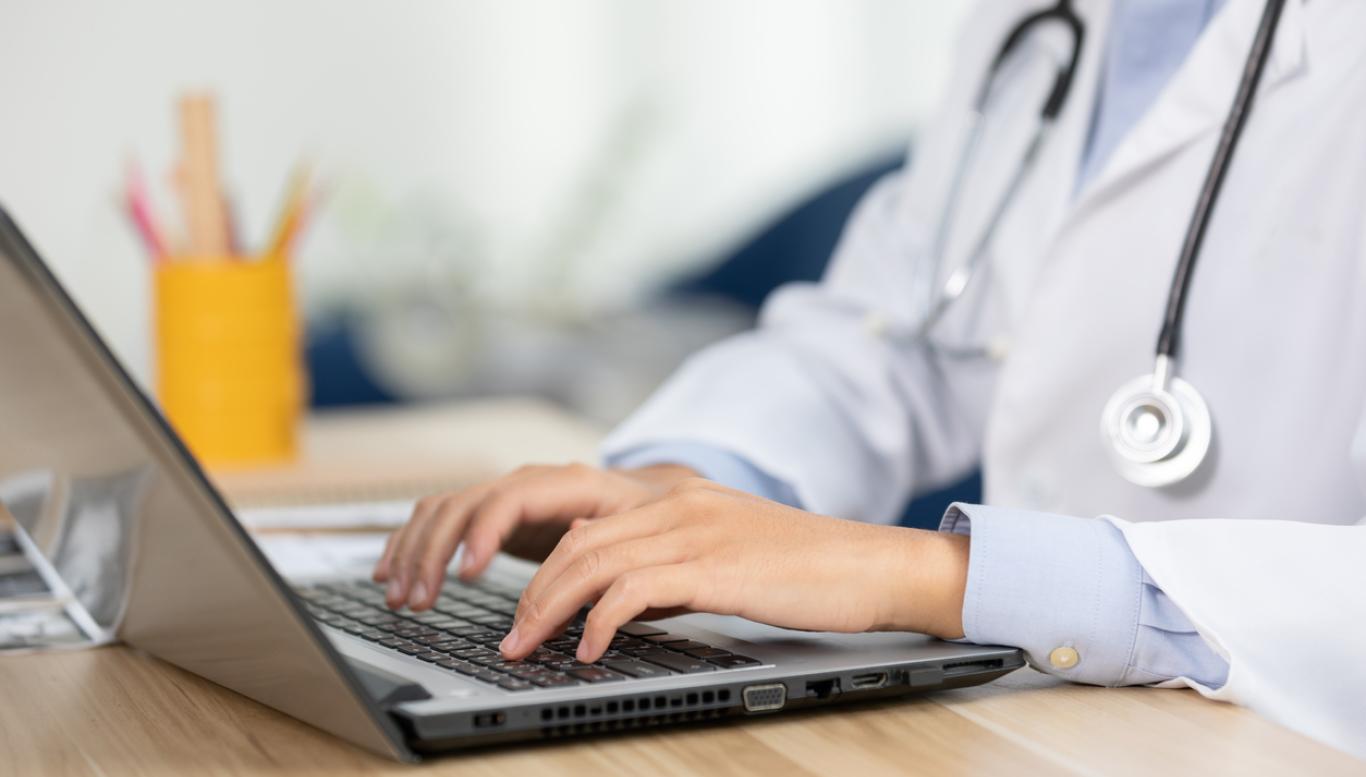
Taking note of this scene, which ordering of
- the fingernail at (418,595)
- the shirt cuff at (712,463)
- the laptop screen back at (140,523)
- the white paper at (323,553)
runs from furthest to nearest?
the shirt cuff at (712,463)
the white paper at (323,553)
the fingernail at (418,595)
the laptop screen back at (140,523)

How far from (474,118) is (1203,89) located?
7.31ft

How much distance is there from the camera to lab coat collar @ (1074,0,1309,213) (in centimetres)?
96

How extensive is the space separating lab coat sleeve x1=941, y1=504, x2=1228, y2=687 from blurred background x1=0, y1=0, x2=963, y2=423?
166cm

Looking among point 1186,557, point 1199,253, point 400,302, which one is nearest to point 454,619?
point 1186,557

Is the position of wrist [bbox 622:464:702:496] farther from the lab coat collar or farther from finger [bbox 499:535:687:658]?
the lab coat collar

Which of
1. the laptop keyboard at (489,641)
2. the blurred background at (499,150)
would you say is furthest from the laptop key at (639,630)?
the blurred background at (499,150)

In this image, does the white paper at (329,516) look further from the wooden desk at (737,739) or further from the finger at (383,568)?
the wooden desk at (737,739)

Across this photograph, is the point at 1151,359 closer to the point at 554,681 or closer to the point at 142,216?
the point at 554,681

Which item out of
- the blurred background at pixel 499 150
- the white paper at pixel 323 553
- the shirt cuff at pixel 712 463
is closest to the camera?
the white paper at pixel 323 553

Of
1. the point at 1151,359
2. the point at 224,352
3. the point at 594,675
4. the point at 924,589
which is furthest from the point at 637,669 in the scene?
the point at 224,352

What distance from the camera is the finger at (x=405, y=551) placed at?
2.49 feet

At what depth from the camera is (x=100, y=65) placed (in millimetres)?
2719

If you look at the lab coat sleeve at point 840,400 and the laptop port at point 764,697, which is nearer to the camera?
the laptop port at point 764,697

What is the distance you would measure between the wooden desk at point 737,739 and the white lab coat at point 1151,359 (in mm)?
66
